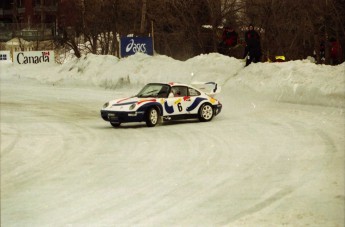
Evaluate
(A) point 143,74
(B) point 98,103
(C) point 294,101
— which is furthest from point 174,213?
(A) point 143,74

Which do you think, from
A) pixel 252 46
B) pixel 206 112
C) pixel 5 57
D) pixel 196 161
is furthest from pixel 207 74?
pixel 5 57

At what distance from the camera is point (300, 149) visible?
14297 mm

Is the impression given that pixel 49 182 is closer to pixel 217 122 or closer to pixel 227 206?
pixel 227 206

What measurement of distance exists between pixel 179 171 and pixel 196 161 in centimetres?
95

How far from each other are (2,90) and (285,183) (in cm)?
2521

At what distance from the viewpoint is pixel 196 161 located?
1344cm

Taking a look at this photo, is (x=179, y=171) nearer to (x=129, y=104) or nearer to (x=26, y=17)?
(x=129, y=104)

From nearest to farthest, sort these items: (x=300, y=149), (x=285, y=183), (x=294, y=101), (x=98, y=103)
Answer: (x=285, y=183), (x=300, y=149), (x=294, y=101), (x=98, y=103)

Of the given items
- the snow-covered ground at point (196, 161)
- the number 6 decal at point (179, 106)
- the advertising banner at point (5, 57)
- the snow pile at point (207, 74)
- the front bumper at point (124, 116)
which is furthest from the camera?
the advertising banner at point (5, 57)

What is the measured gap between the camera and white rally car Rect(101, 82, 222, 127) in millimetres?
18250

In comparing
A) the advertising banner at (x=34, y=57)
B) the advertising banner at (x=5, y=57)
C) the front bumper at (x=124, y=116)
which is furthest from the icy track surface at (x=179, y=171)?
the advertising banner at (x=5, y=57)

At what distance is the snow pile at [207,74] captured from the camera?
2356 cm

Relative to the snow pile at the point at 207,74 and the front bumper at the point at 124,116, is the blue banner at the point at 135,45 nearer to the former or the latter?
the snow pile at the point at 207,74

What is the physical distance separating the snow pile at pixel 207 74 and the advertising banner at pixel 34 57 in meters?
Answer: 0.59
